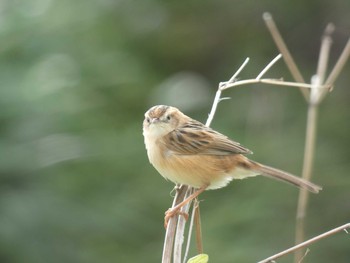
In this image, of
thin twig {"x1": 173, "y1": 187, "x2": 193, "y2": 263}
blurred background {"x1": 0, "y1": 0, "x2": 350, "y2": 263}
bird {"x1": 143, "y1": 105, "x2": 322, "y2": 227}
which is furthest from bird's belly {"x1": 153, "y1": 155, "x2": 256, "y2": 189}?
blurred background {"x1": 0, "y1": 0, "x2": 350, "y2": 263}

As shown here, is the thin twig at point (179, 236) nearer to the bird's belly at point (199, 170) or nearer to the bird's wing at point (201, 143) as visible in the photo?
the bird's belly at point (199, 170)

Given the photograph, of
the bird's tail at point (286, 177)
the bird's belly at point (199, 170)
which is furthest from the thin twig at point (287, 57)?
the bird's belly at point (199, 170)

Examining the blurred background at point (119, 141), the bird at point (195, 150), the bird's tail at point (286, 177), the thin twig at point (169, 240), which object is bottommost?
the thin twig at point (169, 240)

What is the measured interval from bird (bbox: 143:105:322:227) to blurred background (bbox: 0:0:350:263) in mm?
1817

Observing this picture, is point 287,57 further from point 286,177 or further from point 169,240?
point 169,240

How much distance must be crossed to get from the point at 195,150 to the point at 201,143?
0.05 meters

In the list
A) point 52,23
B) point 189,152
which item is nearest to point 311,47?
point 52,23

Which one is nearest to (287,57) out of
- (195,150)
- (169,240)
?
(195,150)

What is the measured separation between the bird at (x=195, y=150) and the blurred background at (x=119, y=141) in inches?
71.5

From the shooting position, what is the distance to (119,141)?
6.43 m

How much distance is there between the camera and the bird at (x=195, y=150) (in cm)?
399

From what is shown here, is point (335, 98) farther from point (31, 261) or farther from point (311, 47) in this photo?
point (31, 261)

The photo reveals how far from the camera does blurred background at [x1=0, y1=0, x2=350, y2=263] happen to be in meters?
5.86

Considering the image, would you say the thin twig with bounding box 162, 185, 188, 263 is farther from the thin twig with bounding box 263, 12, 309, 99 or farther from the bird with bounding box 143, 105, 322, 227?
the thin twig with bounding box 263, 12, 309, 99
